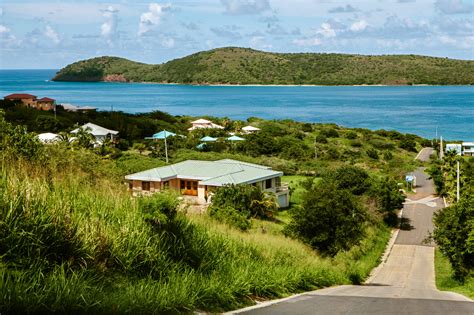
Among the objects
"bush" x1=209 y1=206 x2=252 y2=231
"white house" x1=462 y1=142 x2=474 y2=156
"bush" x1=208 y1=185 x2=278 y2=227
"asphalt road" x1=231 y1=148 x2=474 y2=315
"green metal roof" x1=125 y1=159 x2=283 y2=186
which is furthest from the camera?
"white house" x1=462 y1=142 x2=474 y2=156

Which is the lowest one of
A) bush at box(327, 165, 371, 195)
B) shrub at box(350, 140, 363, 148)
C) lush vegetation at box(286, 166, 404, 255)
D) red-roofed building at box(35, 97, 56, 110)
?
shrub at box(350, 140, 363, 148)

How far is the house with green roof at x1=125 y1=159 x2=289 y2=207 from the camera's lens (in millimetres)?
37906

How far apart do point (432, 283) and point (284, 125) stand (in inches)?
2590

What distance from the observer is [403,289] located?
15820 mm

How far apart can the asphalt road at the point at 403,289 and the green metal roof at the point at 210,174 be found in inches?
379


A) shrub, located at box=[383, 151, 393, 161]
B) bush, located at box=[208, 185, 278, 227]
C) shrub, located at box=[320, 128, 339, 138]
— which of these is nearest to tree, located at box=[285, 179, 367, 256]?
bush, located at box=[208, 185, 278, 227]

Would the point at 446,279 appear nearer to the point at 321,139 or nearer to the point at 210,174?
the point at 210,174

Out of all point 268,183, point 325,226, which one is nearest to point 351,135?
point 268,183

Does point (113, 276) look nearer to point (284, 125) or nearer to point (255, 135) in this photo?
point (255, 135)

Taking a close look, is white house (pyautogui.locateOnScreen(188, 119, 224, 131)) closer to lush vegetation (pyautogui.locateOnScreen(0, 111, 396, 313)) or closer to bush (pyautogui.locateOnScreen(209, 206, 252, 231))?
bush (pyautogui.locateOnScreen(209, 206, 252, 231))

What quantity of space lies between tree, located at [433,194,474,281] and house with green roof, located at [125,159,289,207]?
50.3 ft

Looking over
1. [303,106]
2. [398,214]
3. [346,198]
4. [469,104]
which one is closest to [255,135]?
[398,214]

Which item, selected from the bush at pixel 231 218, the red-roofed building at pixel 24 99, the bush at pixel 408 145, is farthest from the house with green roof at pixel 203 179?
the red-roofed building at pixel 24 99

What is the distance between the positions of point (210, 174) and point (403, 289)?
24201mm
